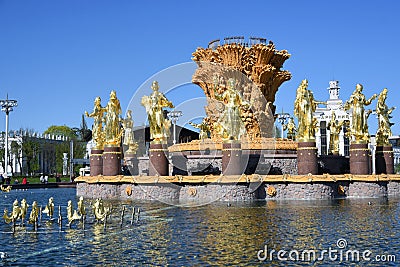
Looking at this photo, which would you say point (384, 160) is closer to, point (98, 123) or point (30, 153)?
point (98, 123)

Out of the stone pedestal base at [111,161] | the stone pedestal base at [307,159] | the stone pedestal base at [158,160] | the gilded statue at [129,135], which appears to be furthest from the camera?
the gilded statue at [129,135]

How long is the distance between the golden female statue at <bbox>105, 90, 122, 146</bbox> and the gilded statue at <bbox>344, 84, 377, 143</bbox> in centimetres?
1612

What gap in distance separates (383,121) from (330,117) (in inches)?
1414

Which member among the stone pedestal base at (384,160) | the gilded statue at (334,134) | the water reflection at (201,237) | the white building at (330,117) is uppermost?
the white building at (330,117)

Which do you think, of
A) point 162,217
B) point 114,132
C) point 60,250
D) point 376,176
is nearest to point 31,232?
point 60,250

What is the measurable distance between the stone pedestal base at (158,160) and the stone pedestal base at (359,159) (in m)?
12.0

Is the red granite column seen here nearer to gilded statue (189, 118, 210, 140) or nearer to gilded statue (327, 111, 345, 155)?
gilded statue (189, 118, 210, 140)

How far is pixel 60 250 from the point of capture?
1464 cm

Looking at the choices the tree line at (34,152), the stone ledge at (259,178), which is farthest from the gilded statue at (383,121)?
the tree line at (34,152)

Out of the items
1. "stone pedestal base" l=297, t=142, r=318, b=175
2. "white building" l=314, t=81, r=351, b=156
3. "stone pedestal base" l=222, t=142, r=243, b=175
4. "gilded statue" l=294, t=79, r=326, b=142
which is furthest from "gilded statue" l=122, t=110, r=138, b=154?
"white building" l=314, t=81, r=351, b=156

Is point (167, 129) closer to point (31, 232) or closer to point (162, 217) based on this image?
point (162, 217)

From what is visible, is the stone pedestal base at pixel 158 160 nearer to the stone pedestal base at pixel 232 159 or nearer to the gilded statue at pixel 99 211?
the stone pedestal base at pixel 232 159

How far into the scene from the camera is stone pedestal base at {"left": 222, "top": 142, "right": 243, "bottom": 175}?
3062 cm

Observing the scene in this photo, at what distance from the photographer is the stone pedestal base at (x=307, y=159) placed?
32219 mm
